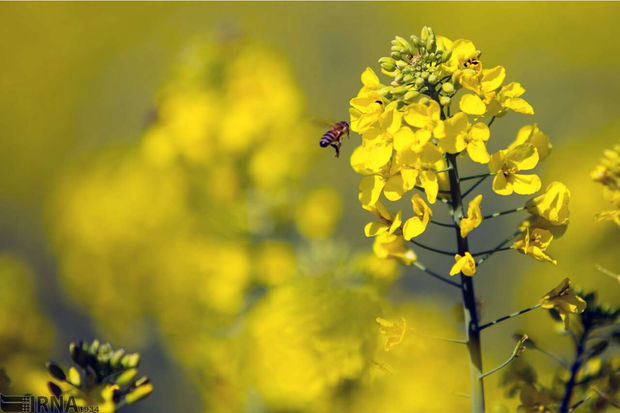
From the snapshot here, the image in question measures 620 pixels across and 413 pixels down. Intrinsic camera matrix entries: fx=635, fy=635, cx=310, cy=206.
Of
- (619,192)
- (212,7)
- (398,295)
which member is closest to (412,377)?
(398,295)

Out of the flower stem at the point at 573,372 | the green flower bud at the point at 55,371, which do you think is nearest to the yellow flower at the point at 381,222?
the flower stem at the point at 573,372

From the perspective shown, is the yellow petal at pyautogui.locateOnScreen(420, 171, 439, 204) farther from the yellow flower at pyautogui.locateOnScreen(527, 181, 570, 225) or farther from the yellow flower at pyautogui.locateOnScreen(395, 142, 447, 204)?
the yellow flower at pyautogui.locateOnScreen(527, 181, 570, 225)

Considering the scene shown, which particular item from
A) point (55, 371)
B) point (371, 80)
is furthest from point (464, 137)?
point (55, 371)

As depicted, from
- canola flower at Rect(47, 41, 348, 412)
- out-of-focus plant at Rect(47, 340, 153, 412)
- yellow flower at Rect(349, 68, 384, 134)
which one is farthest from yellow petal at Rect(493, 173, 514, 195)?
canola flower at Rect(47, 41, 348, 412)

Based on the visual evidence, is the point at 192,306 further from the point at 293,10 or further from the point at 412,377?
the point at 293,10

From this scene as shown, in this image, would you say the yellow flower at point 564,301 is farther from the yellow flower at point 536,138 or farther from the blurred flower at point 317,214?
the blurred flower at point 317,214

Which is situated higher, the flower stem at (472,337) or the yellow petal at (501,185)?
the yellow petal at (501,185)
